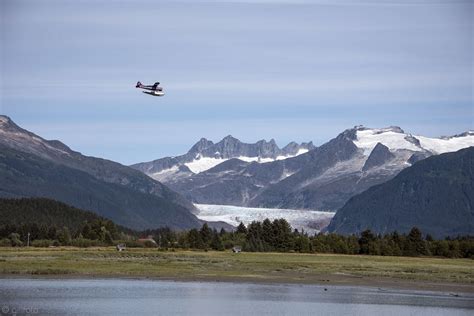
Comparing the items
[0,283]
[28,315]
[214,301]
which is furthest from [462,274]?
[28,315]

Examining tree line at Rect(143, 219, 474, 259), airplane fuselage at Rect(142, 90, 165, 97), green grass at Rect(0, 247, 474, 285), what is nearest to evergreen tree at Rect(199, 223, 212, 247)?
tree line at Rect(143, 219, 474, 259)

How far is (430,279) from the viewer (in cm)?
11544

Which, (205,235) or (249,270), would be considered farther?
(205,235)

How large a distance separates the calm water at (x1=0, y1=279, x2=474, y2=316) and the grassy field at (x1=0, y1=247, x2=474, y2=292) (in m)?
8.11

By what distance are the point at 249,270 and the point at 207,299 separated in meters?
38.8

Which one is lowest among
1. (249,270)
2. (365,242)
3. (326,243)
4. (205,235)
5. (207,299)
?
(207,299)

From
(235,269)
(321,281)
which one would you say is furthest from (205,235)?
(321,281)

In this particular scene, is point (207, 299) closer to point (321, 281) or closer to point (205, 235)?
point (321, 281)

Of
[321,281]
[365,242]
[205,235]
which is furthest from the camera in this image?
[205,235]

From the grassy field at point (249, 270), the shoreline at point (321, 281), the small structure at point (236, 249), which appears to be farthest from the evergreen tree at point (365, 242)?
the shoreline at point (321, 281)

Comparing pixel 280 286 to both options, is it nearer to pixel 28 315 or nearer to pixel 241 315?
pixel 241 315

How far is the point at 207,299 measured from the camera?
8406 centimetres

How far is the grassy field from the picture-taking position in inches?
4316

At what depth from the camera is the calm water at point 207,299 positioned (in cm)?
7456
